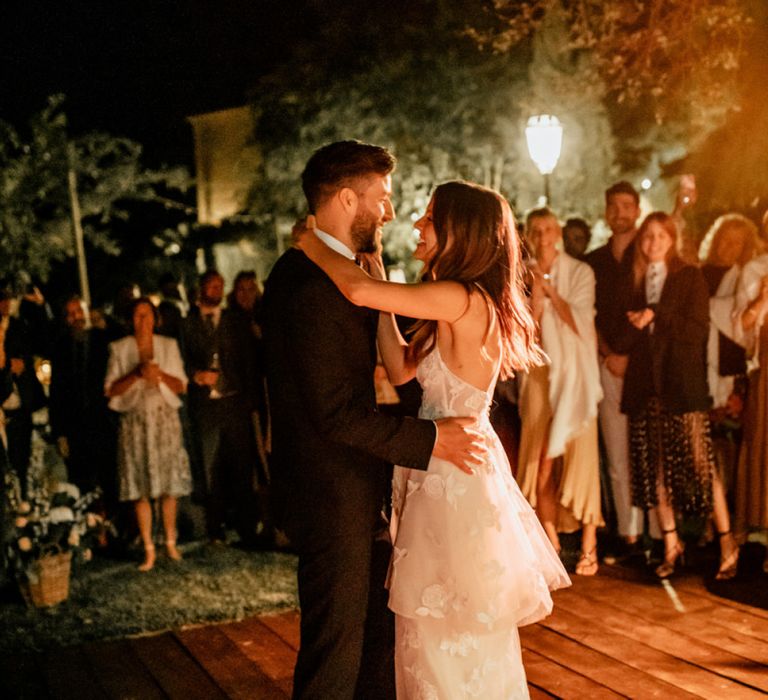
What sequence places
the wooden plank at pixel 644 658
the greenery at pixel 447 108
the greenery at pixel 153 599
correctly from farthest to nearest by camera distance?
the greenery at pixel 447 108 < the greenery at pixel 153 599 < the wooden plank at pixel 644 658

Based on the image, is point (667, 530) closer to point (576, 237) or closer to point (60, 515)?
point (576, 237)

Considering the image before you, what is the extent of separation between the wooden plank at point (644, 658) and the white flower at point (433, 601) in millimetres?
1480

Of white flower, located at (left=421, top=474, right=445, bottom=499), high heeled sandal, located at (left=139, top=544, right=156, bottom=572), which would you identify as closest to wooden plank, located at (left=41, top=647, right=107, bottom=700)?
high heeled sandal, located at (left=139, top=544, right=156, bottom=572)

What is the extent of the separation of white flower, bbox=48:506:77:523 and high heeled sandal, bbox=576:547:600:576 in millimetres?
3040

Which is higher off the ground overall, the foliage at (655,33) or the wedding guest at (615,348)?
the foliage at (655,33)

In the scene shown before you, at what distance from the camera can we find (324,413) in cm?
271

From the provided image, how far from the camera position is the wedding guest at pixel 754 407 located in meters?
5.24

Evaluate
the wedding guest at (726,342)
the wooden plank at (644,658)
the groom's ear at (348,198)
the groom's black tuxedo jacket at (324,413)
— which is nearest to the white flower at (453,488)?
the groom's black tuxedo jacket at (324,413)

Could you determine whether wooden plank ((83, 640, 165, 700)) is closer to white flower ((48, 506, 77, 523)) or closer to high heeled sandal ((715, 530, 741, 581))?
white flower ((48, 506, 77, 523))

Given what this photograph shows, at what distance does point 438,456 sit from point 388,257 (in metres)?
17.0

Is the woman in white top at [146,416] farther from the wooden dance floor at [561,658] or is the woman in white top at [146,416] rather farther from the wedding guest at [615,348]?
the wedding guest at [615,348]

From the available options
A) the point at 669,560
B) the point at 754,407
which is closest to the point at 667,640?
the point at 669,560

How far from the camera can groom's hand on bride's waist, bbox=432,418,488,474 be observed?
2828 millimetres

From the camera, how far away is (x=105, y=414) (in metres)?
6.52
